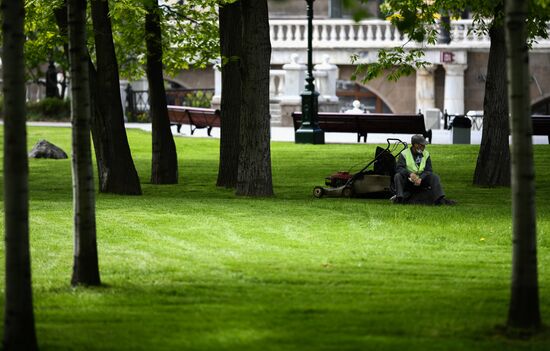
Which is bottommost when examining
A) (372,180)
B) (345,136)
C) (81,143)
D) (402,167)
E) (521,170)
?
(345,136)

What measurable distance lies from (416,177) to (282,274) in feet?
22.7

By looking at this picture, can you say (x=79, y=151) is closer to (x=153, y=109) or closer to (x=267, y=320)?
(x=267, y=320)

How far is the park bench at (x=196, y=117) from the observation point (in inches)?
1609

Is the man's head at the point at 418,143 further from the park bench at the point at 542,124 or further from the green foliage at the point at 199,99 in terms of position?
the green foliage at the point at 199,99

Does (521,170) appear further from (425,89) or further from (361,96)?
(361,96)

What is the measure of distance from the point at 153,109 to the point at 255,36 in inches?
192

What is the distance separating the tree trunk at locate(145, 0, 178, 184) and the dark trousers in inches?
257

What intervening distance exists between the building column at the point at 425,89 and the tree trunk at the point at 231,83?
90.7ft

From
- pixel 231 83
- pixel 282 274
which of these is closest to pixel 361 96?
pixel 231 83

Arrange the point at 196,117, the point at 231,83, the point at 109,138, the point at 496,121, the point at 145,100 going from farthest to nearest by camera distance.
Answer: the point at 145,100
the point at 196,117
the point at 496,121
the point at 231,83
the point at 109,138

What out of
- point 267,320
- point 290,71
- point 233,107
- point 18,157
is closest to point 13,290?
point 18,157

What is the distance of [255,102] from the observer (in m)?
21.6

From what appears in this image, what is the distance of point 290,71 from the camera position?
45.2 meters

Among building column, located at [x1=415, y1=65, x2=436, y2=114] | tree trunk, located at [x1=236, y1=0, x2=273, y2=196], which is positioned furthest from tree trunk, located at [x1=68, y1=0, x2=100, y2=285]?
building column, located at [x1=415, y1=65, x2=436, y2=114]
